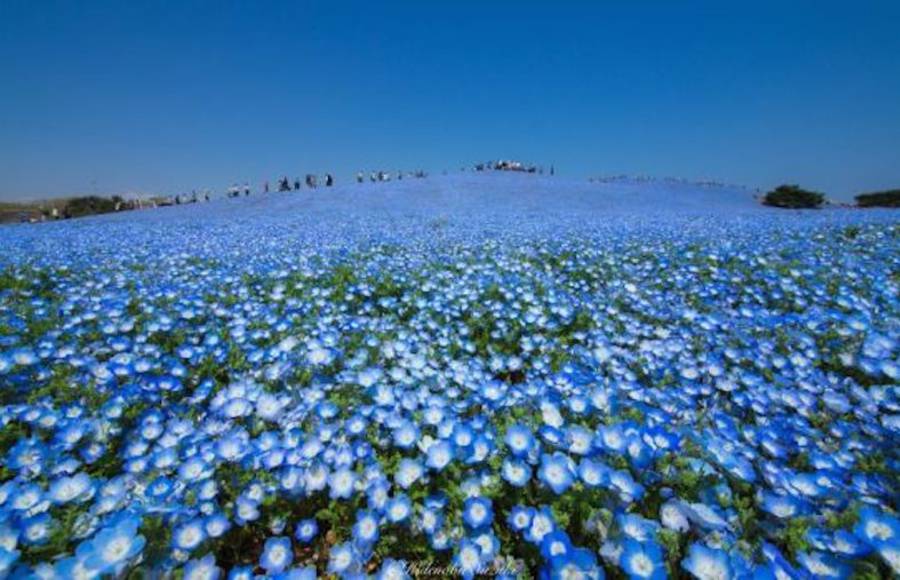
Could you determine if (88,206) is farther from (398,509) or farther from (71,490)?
(398,509)

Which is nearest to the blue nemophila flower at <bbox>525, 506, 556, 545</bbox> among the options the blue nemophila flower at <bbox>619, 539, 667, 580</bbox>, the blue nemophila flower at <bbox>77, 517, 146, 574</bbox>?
the blue nemophila flower at <bbox>619, 539, 667, 580</bbox>

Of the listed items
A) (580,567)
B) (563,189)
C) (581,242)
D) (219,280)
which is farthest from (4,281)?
(563,189)

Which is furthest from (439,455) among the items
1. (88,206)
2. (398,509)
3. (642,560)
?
(88,206)

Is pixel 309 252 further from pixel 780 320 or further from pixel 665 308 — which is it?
A: pixel 780 320

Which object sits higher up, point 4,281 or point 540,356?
point 4,281

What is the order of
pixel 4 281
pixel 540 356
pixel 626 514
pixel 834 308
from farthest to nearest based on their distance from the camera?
pixel 4 281
pixel 834 308
pixel 540 356
pixel 626 514

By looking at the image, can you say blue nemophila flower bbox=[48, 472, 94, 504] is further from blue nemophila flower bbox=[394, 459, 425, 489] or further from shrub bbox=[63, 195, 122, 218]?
shrub bbox=[63, 195, 122, 218]
